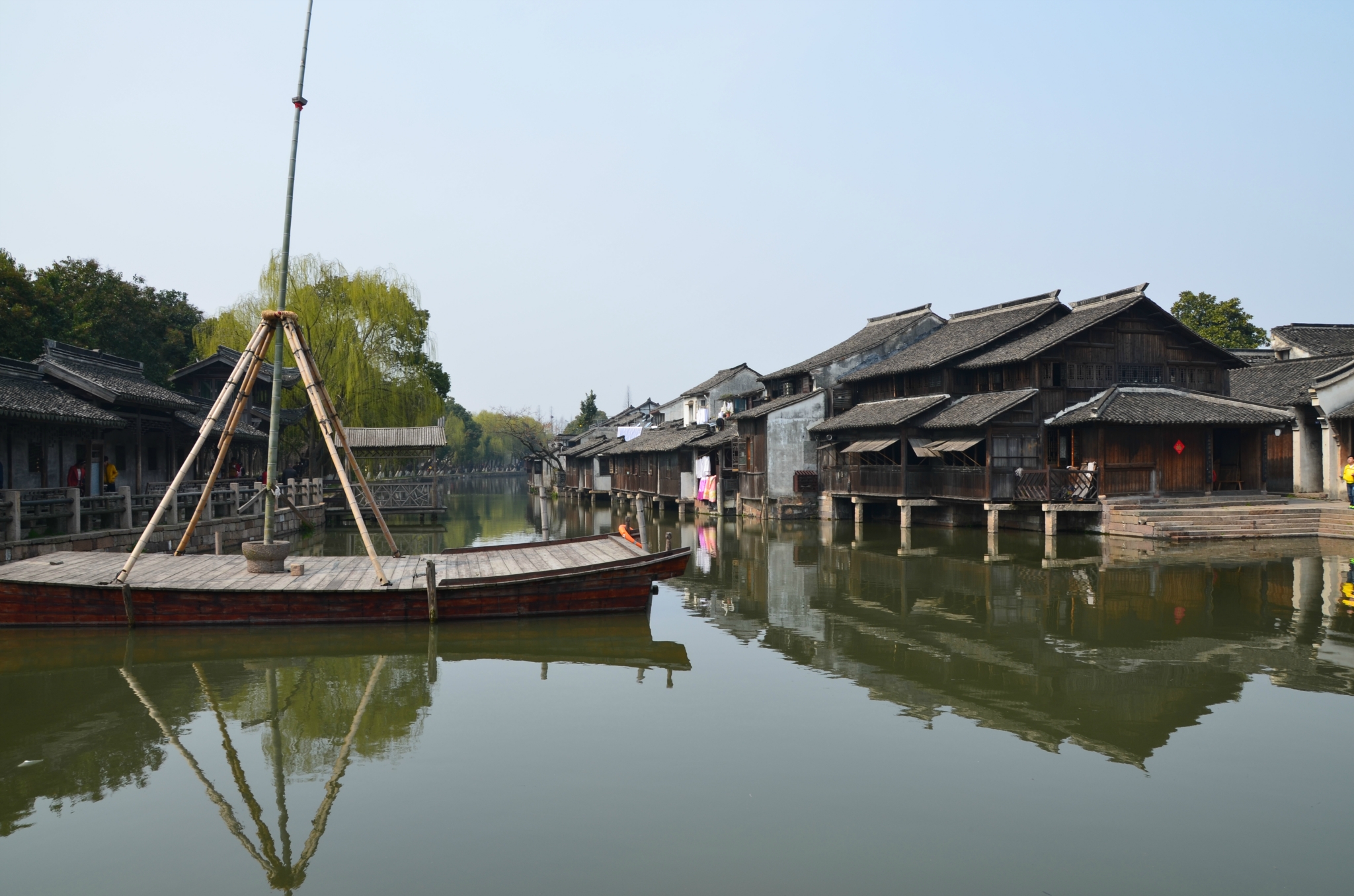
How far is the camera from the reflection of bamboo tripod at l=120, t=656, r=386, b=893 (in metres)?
6.32

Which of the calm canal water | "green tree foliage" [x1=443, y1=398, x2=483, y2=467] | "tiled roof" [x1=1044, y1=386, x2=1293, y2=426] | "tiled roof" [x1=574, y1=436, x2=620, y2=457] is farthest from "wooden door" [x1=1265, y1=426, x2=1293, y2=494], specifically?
"green tree foliage" [x1=443, y1=398, x2=483, y2=467]

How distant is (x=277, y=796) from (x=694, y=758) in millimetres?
3605

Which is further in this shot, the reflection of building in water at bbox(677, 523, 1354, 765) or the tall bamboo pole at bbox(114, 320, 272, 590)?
the tall bamboo pole at bbox(114, 320, 272, 590)

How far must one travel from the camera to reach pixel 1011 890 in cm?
578

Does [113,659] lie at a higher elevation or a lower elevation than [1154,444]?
lower

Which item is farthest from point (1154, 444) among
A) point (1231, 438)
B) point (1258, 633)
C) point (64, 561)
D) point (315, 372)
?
point (64, 561)

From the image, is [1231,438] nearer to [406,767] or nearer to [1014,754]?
[1014,754]

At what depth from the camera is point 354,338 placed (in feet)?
131

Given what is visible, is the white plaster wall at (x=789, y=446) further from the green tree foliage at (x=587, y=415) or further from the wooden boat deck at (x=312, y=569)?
the green tree foliage at (x=587, y=415)

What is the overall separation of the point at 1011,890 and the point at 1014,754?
8.56 ft

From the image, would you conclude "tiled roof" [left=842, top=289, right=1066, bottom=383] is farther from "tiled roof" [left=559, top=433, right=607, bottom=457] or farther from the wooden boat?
"tiled roof" [left=559, top=433, right=607, bottom=457]

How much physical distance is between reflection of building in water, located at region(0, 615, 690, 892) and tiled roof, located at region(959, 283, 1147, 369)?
18.9 m

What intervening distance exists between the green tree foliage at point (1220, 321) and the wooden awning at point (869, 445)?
26425 mm

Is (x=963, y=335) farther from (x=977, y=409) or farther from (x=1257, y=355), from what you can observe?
(x=1257, y=355)
